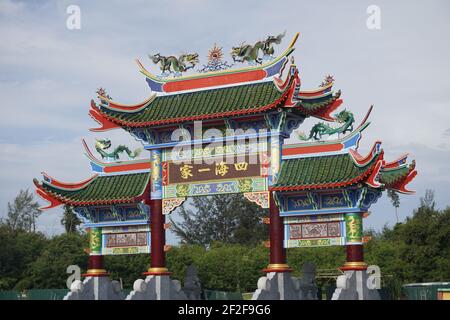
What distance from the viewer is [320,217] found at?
20797 millimetres

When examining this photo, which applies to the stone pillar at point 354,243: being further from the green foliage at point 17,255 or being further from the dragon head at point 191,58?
the green foliage at point 17,255

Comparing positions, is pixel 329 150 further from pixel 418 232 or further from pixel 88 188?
pixel 418 232

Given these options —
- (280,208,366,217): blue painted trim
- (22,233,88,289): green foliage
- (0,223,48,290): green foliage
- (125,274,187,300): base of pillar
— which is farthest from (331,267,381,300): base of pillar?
(0,223,48,290): green foliage

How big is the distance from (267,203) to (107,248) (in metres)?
5.98

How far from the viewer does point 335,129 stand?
69.9 feet

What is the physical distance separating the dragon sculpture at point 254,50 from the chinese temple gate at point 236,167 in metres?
0.03

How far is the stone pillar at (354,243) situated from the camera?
2028 centimetres

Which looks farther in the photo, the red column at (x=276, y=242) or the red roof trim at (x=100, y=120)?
the red roof trim at (x=100, y=120)

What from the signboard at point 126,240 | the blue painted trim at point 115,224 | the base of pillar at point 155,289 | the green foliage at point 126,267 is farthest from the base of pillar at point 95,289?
the green foliage at point 126,267

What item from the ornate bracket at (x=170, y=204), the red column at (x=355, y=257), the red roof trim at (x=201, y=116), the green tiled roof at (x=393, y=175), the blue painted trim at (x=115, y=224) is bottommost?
the red column at (x=355, y=257)

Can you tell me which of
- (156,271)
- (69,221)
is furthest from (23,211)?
(156,271)
